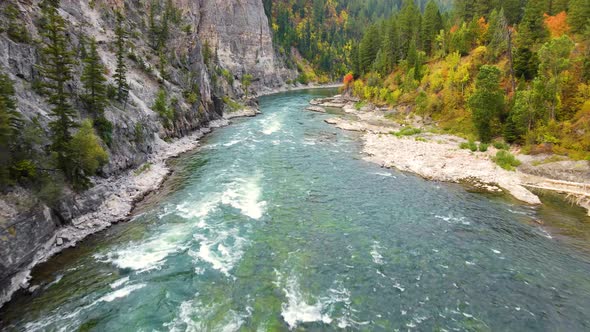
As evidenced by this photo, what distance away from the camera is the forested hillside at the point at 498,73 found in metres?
46.1

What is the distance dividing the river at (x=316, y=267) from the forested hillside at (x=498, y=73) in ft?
61.0

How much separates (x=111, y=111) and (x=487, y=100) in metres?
54.5

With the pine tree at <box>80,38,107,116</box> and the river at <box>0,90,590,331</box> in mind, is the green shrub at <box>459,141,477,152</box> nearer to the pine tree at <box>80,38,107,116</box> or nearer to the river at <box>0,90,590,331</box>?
the river at <box>0,90,590,331</box>

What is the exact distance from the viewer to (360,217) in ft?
106

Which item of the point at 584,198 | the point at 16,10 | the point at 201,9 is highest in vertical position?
the point at 201,9

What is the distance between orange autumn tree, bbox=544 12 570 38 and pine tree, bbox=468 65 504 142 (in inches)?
934

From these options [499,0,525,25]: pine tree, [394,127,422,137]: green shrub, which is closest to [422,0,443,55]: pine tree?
[499,0,525,25]: pine tree

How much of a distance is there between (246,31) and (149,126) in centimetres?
11981

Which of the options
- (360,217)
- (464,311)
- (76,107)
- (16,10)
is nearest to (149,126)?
(76,107)

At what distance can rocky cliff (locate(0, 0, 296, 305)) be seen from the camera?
2375 cm

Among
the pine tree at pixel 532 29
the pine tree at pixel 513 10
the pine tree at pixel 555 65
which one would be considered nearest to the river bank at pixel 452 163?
the pine tree at pixel 555 65

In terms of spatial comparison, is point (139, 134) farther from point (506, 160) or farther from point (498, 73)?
point (498, 73)

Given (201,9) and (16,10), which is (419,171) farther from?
(201,9)

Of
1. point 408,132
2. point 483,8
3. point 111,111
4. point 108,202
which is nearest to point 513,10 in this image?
point 483,8
